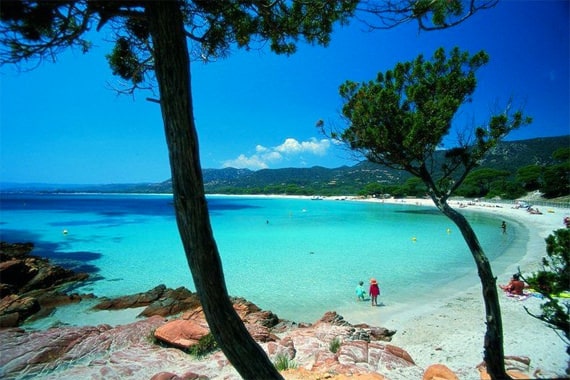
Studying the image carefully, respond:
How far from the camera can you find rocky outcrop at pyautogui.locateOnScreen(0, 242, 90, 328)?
941 cm

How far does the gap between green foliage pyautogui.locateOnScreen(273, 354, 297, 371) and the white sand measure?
9.42 feet

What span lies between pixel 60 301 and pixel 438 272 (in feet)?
59.1

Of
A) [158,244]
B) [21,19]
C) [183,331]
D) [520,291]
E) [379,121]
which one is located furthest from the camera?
[158,244]

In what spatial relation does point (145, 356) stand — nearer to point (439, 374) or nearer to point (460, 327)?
point (439, 374)

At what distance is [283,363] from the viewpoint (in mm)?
5090

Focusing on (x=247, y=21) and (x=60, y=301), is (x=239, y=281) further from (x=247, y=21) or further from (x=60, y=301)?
(x=247, y=21)

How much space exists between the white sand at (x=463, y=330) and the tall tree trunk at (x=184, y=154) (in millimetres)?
4565

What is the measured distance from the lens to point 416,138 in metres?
4.63

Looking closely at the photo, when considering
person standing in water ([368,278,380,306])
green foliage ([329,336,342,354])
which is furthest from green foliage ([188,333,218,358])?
person standing in water ([368,278,380,306])

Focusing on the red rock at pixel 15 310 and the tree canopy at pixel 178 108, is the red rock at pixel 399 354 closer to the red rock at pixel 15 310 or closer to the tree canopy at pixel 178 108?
the tree canopy at pixel 178 108

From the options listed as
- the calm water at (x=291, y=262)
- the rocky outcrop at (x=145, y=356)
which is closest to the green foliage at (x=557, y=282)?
the rocky outcrop at (x=145, y=356)

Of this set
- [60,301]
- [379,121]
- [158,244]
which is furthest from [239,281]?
[158,244]

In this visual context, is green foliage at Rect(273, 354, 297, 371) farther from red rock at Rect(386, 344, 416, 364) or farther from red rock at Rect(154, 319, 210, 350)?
red rock at Rect(386, 344, 416, 364)

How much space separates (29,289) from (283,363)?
14.0 m
